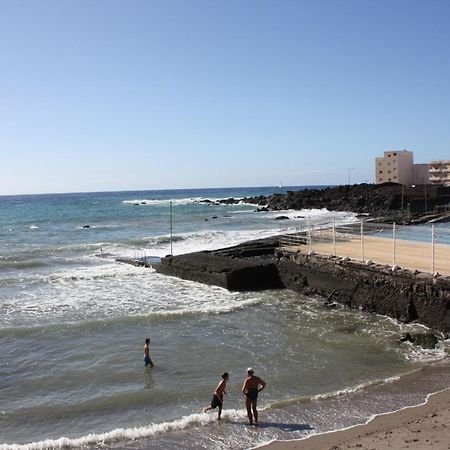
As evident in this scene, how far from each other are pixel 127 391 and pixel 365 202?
60.0m

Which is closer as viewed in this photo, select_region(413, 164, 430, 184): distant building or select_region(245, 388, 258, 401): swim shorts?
select_region(245, 388, 258, 401): swim shorts

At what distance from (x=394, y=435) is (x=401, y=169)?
95.4 metres

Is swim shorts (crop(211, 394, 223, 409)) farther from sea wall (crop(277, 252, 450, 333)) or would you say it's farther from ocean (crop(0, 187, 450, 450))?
sea wall (crop(277, 252, 450, 333))

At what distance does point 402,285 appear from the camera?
15.4 meters

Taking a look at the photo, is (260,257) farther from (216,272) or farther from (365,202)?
(365,202)

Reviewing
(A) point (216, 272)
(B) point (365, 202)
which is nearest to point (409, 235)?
(A) point (216, 272)

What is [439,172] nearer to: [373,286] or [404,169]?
[404,169]

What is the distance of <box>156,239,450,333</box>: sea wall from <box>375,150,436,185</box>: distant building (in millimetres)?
77365

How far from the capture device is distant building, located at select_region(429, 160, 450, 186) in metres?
93.2

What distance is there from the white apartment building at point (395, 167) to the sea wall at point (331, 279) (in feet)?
254

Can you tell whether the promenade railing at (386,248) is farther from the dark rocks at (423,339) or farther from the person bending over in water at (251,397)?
the person bending over in water at (251,397)

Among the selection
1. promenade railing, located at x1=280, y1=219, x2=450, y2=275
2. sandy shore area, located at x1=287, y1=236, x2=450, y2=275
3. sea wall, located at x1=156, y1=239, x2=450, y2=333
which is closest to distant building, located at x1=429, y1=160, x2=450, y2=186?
promenade railing, located at x1=280, y1=219, x2=450, y2=275

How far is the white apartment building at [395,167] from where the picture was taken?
97.1m

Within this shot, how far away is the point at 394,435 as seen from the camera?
8.04 meters
